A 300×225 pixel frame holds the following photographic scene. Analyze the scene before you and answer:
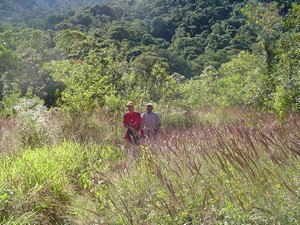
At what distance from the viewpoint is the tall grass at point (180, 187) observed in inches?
117

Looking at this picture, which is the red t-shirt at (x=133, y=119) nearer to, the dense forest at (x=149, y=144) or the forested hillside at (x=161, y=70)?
the dense forest at (x=149, y=144)

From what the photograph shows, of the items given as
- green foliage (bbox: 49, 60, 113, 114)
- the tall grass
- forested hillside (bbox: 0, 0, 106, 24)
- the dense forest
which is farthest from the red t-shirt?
forested hillside (bbox: 0, 0, 106, 24)

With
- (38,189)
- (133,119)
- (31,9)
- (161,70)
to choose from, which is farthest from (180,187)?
(31,9)

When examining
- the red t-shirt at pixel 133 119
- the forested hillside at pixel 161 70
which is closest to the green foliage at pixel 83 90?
the forested hillside at pixel 161 70

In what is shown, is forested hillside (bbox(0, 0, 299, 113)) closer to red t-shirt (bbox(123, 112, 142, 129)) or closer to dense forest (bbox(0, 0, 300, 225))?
dense forest (bbox(0, 0, 300, 225))

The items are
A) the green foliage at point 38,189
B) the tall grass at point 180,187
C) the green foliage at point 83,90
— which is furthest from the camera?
the green foliage at point 83,90

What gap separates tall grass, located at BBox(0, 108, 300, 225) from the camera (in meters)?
2.96

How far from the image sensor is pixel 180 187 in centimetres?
332

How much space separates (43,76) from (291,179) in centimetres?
1461

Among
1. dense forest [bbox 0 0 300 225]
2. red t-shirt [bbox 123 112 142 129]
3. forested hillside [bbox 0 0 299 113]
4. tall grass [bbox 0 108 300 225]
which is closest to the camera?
tall grass [bbox 0 108 300 225]

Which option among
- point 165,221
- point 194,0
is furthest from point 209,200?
point 194,0

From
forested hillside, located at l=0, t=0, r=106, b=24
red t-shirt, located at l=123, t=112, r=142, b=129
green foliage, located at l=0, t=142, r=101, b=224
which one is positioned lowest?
red t-shirt, located at l=123, t=112, r=142, b=129

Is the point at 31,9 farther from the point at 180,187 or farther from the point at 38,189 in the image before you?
the point at 180,187

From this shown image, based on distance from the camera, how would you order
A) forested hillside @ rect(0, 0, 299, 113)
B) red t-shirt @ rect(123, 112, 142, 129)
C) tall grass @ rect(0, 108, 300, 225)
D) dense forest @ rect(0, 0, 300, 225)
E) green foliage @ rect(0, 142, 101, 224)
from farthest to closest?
1. forested hillside @ rect(0, 0, 299, 113)
2. red t-shirt @ rect(123, 112, 142, 129)
3. green foliage @ rect(0, 142, 101, 224)
4. dense forest @ rect(0, 0, 300, 225)
5. tall grass @ rect(0, 108, 300, 225)
